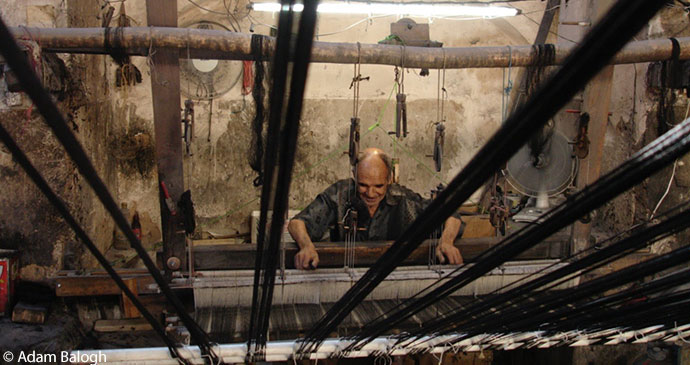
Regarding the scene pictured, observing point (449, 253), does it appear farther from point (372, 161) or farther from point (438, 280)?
point (438, 280)

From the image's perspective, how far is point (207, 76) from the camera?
608 cm

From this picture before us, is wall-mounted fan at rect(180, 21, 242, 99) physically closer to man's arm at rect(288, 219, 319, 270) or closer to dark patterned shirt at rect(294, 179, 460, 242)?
dark patterned shirt at rect(294, 179, 460, 242)

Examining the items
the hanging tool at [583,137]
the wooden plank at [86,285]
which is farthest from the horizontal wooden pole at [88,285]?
the hanging tool at [583,137]

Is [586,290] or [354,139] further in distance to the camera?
[354,139]

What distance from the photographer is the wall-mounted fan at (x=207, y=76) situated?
6.01m

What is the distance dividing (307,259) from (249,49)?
1.15 m

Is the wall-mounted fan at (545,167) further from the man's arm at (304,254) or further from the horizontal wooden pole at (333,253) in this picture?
the man's arm at (304,254)

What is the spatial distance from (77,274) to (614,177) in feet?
9.73

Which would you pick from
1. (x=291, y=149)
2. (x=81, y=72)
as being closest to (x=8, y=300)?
(x=81, y=72)

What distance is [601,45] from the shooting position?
559 mm

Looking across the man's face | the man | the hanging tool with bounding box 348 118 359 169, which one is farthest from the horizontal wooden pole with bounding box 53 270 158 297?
the man's face

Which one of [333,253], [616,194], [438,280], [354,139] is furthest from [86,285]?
[616,194]

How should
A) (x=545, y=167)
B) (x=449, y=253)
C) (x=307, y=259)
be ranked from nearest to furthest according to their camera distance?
(x=307, y=259), (x=449, y=253), (x=545, y=167)

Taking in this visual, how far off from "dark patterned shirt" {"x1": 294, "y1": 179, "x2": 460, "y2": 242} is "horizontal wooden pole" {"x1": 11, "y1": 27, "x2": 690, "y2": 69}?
106 centimetres
